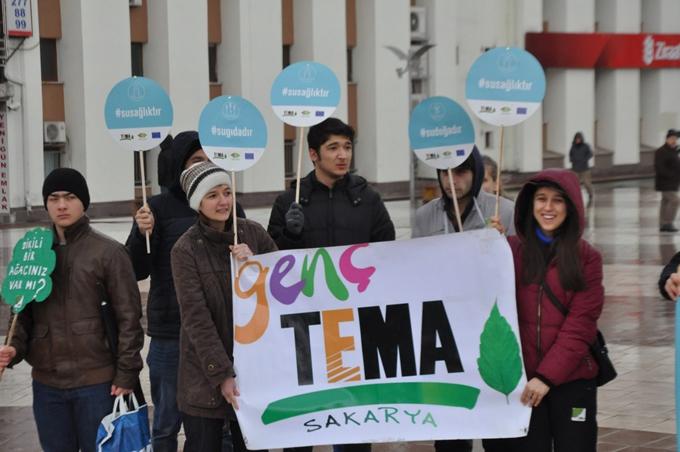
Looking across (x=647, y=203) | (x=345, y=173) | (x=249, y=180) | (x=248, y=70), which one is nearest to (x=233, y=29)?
(x=248, y=70)

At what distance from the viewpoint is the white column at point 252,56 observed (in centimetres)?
3319

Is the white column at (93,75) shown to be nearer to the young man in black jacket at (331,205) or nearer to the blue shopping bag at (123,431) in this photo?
the young man in black jacket at (331,205)

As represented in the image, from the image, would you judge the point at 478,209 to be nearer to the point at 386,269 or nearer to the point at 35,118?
the point at 386,269

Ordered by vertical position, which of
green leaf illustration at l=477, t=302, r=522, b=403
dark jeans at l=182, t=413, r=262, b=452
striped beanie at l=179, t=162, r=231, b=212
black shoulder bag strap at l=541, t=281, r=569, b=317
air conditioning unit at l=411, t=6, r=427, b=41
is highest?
air conditioning unit at l=411, t=6, r=427, b=41

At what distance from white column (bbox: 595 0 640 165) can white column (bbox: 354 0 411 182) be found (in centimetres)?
1198

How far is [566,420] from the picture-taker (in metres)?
5.49

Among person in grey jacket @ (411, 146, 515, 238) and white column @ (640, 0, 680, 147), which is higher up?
white column @ (640, 0, 680, 147)

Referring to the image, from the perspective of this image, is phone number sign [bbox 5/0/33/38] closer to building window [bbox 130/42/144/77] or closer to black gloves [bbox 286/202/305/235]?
building window [bbox 130/42/144/77]

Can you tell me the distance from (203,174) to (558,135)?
4000cm

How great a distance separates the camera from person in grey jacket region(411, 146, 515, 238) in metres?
6.61

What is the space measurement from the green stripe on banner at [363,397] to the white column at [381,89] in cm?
3130

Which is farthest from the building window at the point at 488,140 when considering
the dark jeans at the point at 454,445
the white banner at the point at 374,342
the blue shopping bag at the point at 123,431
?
the blue shopping bag at the point at 123,431

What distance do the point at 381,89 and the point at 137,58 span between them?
8314 mm

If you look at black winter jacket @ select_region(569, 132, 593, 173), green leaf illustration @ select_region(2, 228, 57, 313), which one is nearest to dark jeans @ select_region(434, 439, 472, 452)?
green leaf illustration @ select_region(2, 228, 57, 313)
